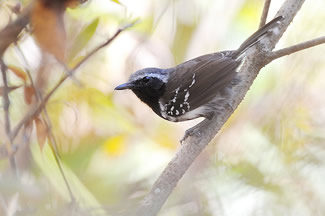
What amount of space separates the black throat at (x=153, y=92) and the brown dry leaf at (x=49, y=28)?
174 centimetres

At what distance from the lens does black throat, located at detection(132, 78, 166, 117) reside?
2578 mm

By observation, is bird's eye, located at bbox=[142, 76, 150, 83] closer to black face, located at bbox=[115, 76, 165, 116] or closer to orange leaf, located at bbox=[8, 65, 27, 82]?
black face, located at bbox=[115, 76, 165, 116]

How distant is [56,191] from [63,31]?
0.32 meters

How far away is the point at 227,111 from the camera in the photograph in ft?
7.59

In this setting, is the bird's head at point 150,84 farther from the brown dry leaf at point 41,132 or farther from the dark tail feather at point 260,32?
the brown dry leaf at point 41,132

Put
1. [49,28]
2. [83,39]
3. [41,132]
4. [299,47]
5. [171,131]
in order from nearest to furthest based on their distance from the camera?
[49,28] < [41,132] < [83,39] < [299,47] < [171,131]

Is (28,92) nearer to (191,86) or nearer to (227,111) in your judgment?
(227,111)

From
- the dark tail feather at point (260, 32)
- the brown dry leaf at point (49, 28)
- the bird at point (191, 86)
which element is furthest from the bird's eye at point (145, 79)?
the brown dry leaf at point (49, 28)

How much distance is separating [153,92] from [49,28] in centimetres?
182

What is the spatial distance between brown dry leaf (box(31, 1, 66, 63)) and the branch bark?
0.92 m

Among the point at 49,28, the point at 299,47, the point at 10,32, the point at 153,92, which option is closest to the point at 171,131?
the point at 153,92

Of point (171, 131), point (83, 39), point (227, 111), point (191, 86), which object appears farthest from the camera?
point (171, 131)

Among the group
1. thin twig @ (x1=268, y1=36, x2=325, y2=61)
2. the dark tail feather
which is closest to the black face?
the dark tail feather

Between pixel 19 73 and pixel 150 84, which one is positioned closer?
pixel 19 73
